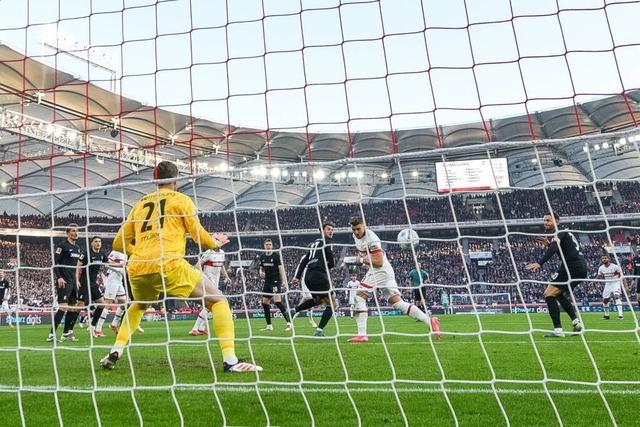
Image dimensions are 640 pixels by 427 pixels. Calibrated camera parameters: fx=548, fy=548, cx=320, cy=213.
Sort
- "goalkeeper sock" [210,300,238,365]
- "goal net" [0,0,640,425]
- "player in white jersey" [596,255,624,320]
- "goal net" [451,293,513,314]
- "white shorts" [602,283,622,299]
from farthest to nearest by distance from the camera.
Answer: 1. "goal net" [451,293,513,314]
2. "white shorts" [602,283,622,299]
3. "player in white jersey" [596,255,624,320]
4. "goalkeeper sock" [210,300,238,365]
5. "goal net" [0,0,640,425]

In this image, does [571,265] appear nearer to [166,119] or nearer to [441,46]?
[441,46]

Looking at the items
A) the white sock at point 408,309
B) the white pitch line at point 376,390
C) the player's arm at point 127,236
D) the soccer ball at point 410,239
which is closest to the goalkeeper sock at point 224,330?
the white pitch line at point 376,390

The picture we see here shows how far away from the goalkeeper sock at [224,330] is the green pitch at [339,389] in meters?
0.18

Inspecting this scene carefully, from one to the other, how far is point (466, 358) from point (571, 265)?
308 cm

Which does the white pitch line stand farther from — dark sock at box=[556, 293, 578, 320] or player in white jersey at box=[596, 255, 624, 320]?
player in white jersey at box=[596, 255, 624, 320]

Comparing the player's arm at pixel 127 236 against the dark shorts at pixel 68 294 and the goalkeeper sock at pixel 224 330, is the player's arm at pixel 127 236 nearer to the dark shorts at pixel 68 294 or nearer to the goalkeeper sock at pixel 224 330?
the goalkeeper sock at pixel 224 330

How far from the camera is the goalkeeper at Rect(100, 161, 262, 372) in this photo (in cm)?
457

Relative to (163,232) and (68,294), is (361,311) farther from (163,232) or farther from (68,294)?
(68,294)

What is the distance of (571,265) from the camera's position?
7582 mm

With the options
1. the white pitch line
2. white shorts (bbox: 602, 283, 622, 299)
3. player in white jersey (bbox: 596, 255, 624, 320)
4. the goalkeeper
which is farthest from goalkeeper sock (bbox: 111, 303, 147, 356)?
white shorts (bbox: 602, 283, 622, 299)

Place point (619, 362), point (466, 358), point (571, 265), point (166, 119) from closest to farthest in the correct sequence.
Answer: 1. point (619, 362)
2. point (466, 358)
3. point (571, 265)
4. point (166, 119)

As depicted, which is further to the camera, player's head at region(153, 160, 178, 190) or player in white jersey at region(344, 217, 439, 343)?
player in white jersey at region(344, 217, 439, 343)

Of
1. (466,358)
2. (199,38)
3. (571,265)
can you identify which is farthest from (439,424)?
(571,265)

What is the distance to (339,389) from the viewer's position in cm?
385
